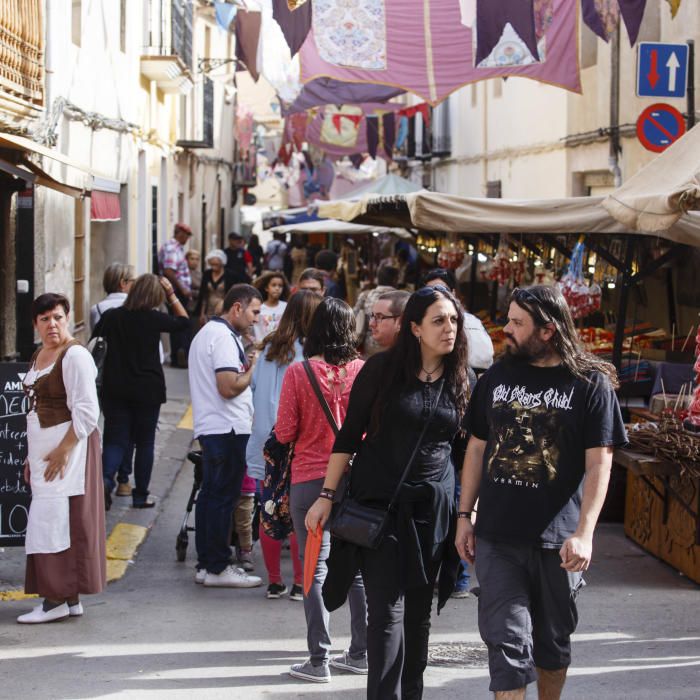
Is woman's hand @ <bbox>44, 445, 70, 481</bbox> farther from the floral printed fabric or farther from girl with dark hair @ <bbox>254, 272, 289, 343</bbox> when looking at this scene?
the floral printed fabric

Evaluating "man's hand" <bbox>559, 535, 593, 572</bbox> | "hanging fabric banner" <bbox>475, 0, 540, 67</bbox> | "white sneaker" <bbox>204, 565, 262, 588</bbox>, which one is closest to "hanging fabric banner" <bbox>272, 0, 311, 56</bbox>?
"hanging fabric banner" <bbox>475, 0, 540, 67</bbox>

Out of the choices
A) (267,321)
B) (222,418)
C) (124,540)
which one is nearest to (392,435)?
(222,418)

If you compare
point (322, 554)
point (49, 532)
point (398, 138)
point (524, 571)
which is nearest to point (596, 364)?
point (524, 571)

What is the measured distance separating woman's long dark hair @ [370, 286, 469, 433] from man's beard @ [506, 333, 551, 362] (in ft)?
1.24

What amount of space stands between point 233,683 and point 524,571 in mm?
1757

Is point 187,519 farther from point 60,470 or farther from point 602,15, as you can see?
point 602,15

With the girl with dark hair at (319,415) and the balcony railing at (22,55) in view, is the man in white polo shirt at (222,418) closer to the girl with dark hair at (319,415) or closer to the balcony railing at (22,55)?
the girl with dark hair at (319,415)

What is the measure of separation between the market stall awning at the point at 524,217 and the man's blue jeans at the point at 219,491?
2967 mm

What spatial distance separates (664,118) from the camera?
11.5 meters

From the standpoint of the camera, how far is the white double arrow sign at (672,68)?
1163 centimetres

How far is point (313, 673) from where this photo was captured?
18.4 ft

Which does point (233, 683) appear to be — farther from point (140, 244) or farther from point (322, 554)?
point (140, 244)

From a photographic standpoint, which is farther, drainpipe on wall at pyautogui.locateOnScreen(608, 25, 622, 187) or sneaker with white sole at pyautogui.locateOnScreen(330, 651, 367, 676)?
drainpipe on wall at pyautogui.locateOnScreen(608, 25, 622, 187)

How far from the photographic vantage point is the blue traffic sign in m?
11.6
